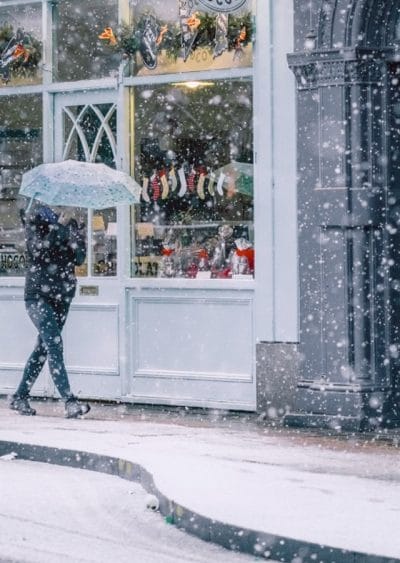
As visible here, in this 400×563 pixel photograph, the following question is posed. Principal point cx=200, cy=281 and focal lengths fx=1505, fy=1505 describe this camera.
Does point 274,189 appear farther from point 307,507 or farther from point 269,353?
point 307,507

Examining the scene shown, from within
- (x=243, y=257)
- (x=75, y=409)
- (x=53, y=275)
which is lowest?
(x=75, y=409)

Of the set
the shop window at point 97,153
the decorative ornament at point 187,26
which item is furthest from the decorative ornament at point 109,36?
the decorative ornament at point 187,26

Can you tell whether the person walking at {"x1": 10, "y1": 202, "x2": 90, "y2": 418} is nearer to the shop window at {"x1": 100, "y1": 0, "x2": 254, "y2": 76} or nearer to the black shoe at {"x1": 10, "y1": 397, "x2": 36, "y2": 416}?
the black shoe at {"x1": 10, "y1": 397, "x2": 36, "y2": 416}

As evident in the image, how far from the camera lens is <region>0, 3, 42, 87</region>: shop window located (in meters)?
14.5

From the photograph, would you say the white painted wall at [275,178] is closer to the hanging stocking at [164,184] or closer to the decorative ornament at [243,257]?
the decorative ornament at [243,257]

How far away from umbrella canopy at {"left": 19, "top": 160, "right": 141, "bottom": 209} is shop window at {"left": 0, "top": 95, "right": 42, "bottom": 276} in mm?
1690

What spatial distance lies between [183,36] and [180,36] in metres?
0.05

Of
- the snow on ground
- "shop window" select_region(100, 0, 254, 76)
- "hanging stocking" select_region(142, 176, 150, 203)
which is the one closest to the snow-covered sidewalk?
the snow on ground

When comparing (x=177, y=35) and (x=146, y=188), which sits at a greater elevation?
(x=177, y=35)

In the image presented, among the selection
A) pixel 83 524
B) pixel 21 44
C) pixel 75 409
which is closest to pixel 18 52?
pixel 21 44

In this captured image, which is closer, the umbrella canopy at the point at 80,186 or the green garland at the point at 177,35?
the umbrella canopy at the point at 80,186

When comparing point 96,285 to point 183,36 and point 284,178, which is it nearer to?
point 284,178

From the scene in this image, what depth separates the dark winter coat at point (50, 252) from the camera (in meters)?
12.7

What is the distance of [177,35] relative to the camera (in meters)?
13.5
